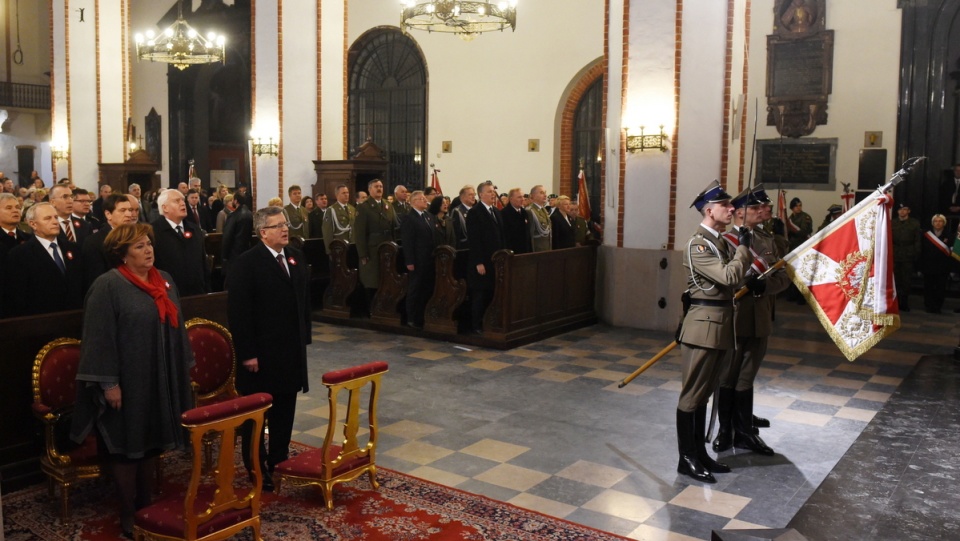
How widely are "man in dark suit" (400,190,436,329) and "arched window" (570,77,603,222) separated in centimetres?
638

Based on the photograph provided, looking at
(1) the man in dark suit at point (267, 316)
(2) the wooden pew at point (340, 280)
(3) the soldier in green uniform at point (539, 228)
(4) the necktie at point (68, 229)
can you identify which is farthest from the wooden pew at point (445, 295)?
(1) the man in dark suit at point (267, 316)

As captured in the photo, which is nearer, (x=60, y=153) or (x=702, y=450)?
(x=702, y=450)

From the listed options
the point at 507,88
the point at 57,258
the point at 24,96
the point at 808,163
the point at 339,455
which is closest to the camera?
the point at 339,455

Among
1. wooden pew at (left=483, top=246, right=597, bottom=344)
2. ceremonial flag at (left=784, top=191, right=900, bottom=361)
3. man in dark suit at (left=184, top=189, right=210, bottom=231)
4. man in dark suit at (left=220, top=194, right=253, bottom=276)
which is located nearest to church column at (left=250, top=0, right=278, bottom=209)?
man in dark suit at (left=184, top=189, right=210, bottom=231)

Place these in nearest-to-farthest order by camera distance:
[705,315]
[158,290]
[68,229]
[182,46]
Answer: [158,290] → [705,315] → [68,229] → [182,46]

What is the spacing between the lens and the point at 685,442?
502 cm

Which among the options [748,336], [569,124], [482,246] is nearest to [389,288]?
[482,246]

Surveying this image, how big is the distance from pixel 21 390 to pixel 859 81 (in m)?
12.6

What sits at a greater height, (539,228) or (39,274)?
(539,228)

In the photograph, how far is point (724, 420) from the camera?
5484 millimetres

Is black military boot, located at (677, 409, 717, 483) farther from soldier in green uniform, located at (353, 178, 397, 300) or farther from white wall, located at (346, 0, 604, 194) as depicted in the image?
white wall, located at (346, 0, 604, 194)

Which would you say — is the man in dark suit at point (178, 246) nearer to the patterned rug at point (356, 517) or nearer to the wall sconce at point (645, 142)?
the patterned rug at point (356, 517)

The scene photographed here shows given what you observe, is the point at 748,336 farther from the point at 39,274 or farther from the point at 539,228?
the point at 539,228

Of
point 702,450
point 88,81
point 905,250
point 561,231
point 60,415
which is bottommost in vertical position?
point 702,450
